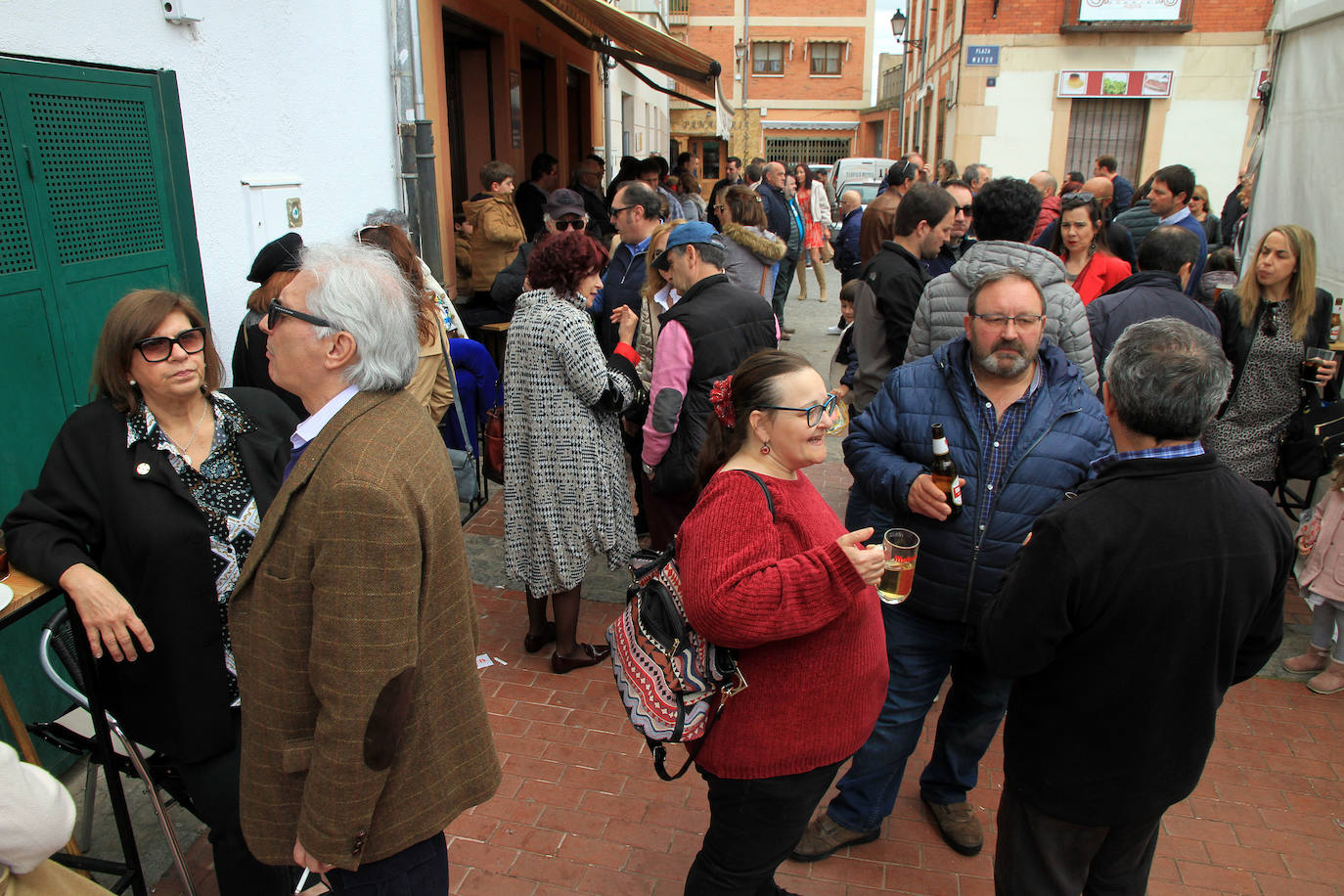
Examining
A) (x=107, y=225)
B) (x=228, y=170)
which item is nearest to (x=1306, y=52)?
(x=228, y=170)

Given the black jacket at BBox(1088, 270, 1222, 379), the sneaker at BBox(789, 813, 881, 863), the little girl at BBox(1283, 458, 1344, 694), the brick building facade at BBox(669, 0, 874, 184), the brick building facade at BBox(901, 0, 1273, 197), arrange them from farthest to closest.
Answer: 1. the brick building facade at BBox(669, 0, 874, 184)
2. the brick building facade at BBox(901, 0, 1273, 197)
3. the black jacket at BBox(1088, 270, 1222, 379)
4. the little girl at BBox(1283, 458, 1344, 694)
5. the sneaker at BBox(789, 813, 881, 863)

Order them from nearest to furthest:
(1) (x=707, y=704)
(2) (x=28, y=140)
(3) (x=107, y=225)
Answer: (1) (x=707, y=704), (2) (x=28, y=140), (3) (x=107, y=225)

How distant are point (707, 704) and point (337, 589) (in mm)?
936

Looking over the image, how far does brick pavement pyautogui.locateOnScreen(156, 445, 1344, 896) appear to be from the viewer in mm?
2949

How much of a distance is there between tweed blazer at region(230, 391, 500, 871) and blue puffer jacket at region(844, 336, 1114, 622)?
1.51 metres

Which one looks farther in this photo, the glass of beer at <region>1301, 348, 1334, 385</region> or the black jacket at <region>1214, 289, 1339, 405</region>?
the black jacket at <region>1214, 289, 1339, 405</region>

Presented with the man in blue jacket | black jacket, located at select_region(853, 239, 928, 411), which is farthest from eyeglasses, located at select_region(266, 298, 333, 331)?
black jacket, located at select_region(853, 239, 928, 411)

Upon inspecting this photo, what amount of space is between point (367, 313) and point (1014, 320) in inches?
73.5

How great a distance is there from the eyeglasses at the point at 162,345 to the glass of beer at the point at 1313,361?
478 cm

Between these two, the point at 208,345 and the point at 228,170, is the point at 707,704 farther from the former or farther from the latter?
the point at 228,170

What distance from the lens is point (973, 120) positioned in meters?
18.3

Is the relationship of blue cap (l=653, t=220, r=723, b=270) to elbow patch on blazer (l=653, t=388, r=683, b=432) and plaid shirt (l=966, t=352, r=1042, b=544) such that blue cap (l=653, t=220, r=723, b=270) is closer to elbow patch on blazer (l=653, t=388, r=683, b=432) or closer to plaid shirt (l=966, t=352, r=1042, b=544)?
elbow patch on blazer (l=653, t=388, r=683, b=432)

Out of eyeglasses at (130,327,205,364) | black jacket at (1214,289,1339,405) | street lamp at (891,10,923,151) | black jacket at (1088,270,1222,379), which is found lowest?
black jacket at (1214,289,1339,405)

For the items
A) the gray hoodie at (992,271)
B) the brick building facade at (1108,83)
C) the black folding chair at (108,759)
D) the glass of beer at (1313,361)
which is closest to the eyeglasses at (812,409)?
the gray hoodie at (992,271)
